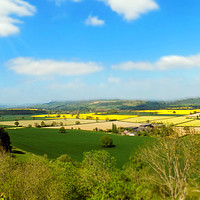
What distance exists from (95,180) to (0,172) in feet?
45.6

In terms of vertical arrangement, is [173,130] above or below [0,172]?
above

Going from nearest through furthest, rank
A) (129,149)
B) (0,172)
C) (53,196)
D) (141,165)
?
1. (53,196)
2. (0,172)
3. (141,165)
4. (129,149)

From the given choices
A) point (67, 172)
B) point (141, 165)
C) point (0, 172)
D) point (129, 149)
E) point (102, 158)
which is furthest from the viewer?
point (129, 149)

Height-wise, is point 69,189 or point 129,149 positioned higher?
point 69,189

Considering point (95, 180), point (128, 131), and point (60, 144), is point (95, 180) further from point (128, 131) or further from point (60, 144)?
point (128, 131)

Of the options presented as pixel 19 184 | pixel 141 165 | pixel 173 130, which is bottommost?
pixel 141 165

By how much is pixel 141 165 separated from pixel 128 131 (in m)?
67.2

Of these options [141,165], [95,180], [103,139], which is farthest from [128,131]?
[95,180]

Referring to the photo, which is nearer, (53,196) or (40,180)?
(53,196)

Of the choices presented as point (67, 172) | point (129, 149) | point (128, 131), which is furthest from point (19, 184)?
point (128, 131)

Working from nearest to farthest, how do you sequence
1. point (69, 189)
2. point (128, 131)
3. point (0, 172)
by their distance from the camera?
1. point (69, 189)
2. point (0, 172)
3. point (128, 131)

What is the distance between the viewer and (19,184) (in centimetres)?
2286

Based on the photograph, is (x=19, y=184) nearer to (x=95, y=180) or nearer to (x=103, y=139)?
(x=95, y=180)

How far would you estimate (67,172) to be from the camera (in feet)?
95.7
